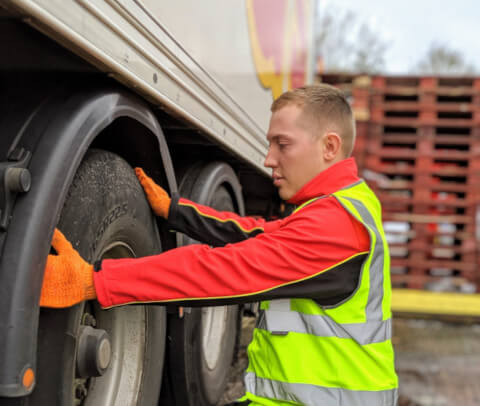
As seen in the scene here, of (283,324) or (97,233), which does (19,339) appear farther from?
(283,324)

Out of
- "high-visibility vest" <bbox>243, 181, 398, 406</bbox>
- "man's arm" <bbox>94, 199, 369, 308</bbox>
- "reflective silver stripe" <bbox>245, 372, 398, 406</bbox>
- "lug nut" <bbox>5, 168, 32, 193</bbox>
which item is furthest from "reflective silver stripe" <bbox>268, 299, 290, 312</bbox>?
"lug nut" <bbox>5, 168, 32, 193</bbox>

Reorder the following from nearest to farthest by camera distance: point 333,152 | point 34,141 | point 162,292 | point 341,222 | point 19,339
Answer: point 19,339 → point 34,141 → point 162,292 → point 341,222 → point 333,152

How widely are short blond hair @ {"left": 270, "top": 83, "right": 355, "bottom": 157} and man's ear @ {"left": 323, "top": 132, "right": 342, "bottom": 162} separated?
0.14ft

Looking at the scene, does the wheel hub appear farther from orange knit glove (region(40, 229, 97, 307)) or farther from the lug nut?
the lug nut

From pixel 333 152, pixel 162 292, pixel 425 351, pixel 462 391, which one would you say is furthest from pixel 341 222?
pixel 425 351

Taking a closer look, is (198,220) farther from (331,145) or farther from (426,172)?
(426,172)

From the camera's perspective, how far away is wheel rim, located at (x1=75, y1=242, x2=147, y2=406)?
1689mm

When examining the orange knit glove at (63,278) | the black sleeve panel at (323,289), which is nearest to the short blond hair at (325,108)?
the black sleeve panel at (323,289)

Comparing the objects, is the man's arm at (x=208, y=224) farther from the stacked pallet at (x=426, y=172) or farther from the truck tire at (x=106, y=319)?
the stacked pallet at (x=426, y=172)

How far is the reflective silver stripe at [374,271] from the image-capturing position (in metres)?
1.62

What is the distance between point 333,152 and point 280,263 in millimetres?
505

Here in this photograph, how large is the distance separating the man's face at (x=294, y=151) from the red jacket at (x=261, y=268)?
163 millimetres

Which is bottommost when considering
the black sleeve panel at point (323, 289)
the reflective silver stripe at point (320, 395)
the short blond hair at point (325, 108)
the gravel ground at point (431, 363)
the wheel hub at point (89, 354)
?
the gravel ground at point (431, 363)

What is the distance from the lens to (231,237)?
7.44 ft
